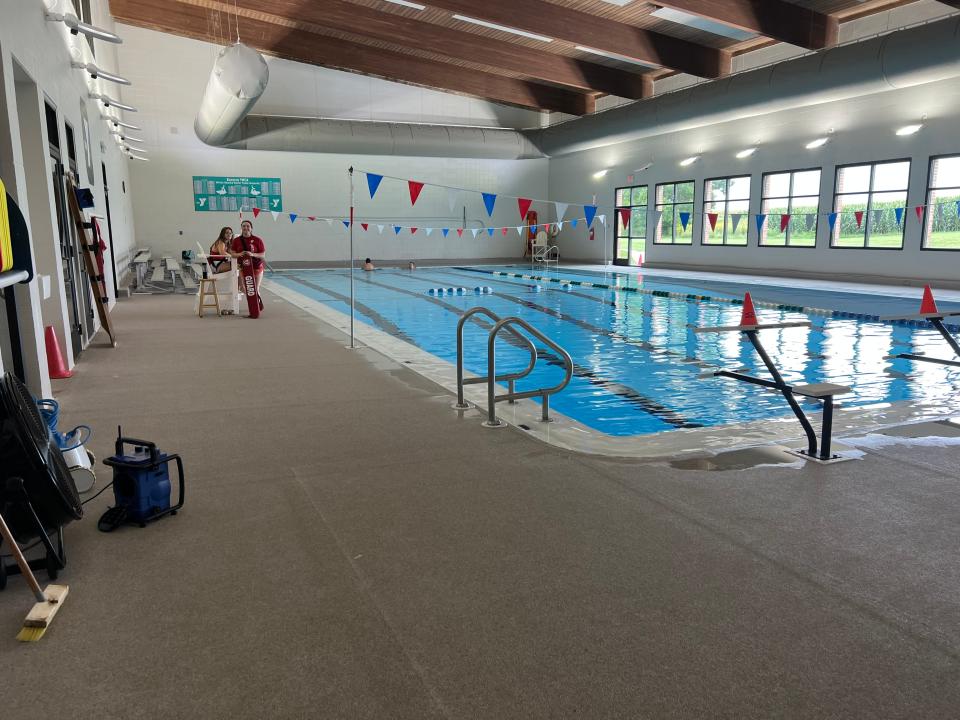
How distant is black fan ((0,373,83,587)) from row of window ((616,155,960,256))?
14.8 metres

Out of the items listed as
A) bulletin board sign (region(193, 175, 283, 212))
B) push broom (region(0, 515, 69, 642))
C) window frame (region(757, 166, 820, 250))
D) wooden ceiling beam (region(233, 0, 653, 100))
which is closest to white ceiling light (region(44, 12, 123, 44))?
push broom (region(0, 515, 69, 642))

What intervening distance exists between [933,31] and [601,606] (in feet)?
42.6

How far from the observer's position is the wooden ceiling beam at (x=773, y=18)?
38.7ft

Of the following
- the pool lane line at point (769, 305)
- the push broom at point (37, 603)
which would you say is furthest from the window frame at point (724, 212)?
the push broom at point (37, 603)

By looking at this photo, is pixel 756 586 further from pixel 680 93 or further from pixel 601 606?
pixel 680 93

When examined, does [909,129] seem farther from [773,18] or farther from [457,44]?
[457,44]

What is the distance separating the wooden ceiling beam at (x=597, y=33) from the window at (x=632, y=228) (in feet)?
18.5

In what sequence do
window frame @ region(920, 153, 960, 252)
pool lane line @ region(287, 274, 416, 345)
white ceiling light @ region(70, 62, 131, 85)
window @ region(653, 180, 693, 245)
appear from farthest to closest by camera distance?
window @ region(653, 180, 693, 245) < window frame @ region(920, 153, 960, 252) < pool lane line @ region(287, 274, 416, 345) < white ceiling light @ region(70, 62, 131, 85)

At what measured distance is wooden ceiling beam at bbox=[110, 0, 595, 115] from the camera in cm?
1759

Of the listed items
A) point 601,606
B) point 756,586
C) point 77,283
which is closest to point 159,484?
point 601,606

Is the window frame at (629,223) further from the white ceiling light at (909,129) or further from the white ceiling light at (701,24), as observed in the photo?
the white ceiling light at (909,129)

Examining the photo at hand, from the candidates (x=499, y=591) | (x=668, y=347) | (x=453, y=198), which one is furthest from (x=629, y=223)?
(x=499, y=591)

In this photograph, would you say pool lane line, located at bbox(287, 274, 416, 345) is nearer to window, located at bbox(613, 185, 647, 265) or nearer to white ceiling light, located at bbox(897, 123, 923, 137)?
window, located at bbox(613, 185, 647, 265)

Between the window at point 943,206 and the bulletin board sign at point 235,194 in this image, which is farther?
the bulletin board sign at point 235,194
